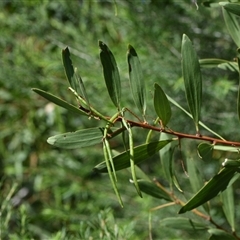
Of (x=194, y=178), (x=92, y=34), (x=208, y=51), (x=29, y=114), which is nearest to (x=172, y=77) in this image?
(x=208, y=51)

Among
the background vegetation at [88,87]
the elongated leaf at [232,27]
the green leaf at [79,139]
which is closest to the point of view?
the green leaf at [79,139]

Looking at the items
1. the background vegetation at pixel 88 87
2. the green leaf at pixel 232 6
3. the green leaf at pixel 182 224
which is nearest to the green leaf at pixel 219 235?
the green leaf at pixel 182 224

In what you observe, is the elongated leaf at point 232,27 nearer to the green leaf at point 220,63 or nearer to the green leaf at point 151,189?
the green leaf at point 220,63

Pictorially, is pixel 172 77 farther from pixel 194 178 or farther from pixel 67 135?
pixel 67 135

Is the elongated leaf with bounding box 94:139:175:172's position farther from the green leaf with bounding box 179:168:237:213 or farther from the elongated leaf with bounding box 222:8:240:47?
the elongated leaf with bounding box 222:8:240:47

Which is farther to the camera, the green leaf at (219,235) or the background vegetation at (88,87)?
the background vegetation at (88,87)

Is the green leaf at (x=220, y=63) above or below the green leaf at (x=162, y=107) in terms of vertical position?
below

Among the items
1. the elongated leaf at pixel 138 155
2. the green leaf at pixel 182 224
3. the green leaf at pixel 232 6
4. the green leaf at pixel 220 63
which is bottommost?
the green leaf at pixel 182 224
